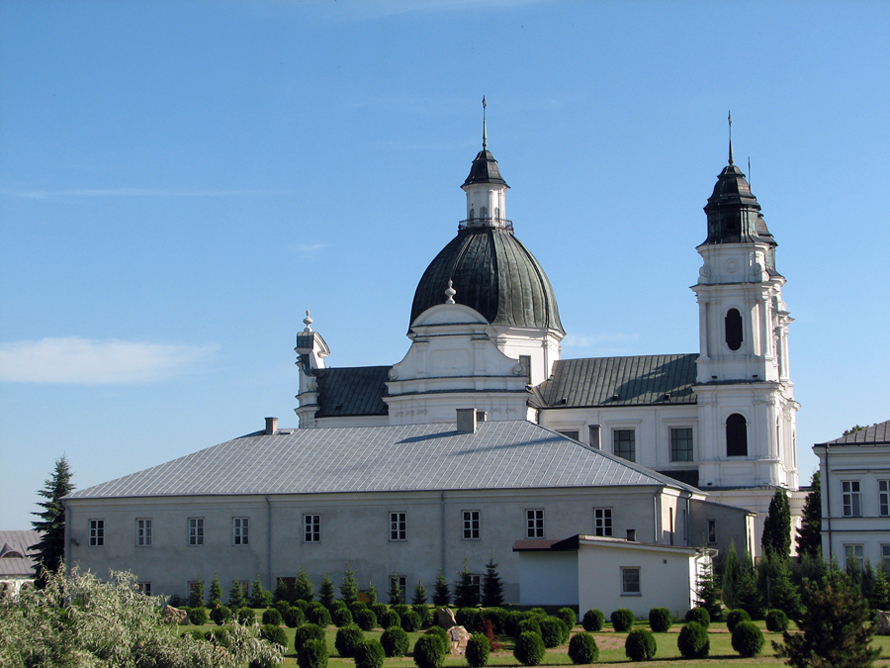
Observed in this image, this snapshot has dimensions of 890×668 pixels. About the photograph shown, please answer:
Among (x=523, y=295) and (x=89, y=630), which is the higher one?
(x=523, y=295)

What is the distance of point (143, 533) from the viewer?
51000 mm

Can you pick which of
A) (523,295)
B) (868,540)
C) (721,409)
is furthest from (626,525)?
(523,295)

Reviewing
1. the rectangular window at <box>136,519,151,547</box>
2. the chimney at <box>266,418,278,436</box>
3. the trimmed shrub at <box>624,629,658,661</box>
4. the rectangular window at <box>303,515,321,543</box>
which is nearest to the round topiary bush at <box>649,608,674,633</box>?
the trimmed shrub at <box>624,629,658,661</box>

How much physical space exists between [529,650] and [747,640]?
4907mm

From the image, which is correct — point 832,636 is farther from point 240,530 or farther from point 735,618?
point 240,530

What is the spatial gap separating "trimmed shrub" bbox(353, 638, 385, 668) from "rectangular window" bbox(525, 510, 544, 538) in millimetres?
15404

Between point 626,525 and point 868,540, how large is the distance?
11.3 metres

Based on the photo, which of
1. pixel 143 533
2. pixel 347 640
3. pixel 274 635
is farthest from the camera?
pixel 143 533

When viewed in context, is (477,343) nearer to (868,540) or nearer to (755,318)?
(755,318)

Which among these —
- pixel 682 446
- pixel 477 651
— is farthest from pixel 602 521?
pixel 682 446

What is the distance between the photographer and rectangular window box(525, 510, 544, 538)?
47.4 meters

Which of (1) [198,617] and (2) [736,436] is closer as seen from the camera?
(1) [198,617]

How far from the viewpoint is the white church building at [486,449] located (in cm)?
4800

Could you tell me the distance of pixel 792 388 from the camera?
72.7 m
